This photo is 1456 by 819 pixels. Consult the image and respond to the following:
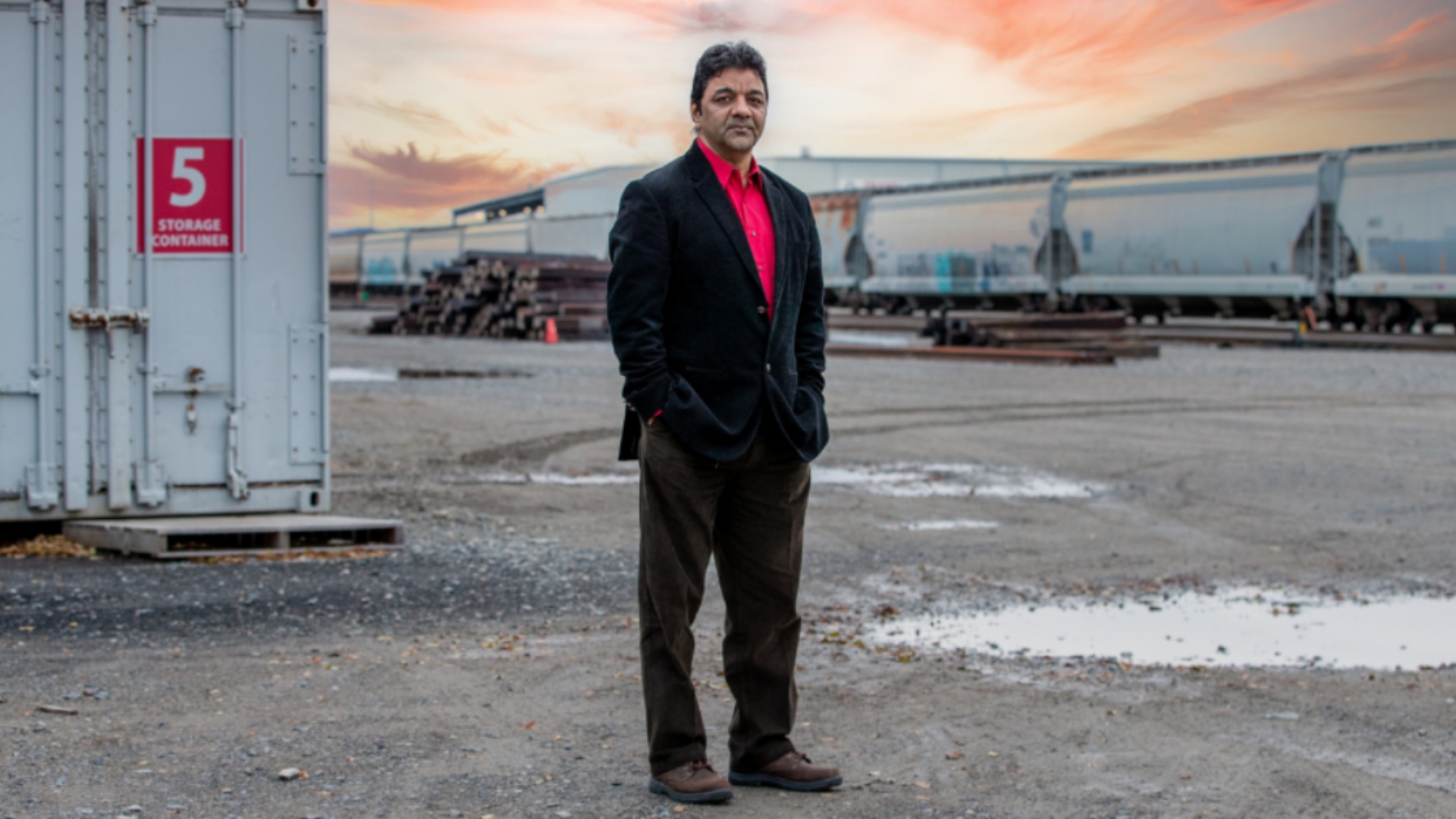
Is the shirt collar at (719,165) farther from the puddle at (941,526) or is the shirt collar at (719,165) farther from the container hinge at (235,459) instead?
the puddle at (941,526)

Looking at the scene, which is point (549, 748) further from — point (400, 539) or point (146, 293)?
point (146, 293)

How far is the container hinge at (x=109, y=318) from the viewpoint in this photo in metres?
7.32

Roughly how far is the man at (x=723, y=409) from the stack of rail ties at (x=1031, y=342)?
21.2 meters

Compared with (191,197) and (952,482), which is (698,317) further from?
(952,482)

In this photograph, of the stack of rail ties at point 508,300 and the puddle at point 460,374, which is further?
the stack of rail ties at point 508,300

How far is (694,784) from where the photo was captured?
3.73 m

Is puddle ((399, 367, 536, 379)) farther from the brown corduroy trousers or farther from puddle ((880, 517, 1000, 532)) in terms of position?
the brown corduroy trousers

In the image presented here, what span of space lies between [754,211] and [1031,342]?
24.5 meters

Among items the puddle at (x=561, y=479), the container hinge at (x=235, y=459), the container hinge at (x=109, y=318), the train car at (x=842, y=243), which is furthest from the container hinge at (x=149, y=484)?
the train car at (x=842, y=243)

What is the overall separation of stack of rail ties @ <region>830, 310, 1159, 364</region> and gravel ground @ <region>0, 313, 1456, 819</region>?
42.4 ft

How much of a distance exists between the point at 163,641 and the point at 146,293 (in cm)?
261

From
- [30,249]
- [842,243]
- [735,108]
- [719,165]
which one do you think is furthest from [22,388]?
[842,243]

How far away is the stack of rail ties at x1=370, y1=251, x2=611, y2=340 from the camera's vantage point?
113 feet

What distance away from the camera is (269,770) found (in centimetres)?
397
